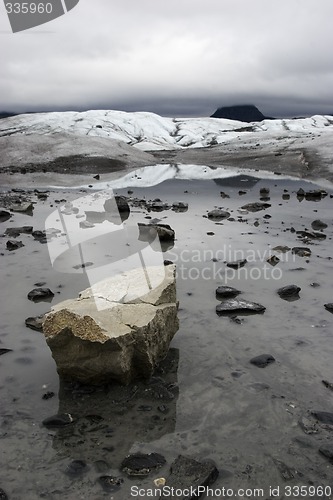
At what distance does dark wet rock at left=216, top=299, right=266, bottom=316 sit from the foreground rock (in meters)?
1.83

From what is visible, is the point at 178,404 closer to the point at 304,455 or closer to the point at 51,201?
the point at 304,455

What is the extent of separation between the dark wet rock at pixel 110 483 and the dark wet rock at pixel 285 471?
1635 millimetres

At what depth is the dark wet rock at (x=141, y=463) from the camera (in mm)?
4547

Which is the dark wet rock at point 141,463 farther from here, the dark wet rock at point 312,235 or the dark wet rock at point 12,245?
the dark wet rock at point 312,235

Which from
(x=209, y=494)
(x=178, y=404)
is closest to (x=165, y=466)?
(x=209, y=494)

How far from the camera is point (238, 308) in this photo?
320 inches

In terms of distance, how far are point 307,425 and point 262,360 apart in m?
1.44

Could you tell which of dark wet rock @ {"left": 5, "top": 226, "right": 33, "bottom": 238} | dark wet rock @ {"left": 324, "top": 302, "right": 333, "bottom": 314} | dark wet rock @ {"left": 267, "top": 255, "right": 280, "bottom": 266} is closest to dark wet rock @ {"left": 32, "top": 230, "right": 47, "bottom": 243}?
dark wet rock @ {"left": 5, "top": 226, "right": 33, "bottom": 238}

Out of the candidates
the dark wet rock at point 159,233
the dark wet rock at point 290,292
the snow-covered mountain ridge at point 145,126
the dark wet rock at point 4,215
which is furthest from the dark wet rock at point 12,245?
the snow-covered mountain ridge at point 145,126

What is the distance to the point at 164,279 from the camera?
712 centimetres

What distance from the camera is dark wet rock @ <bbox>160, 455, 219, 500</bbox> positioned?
4.30m

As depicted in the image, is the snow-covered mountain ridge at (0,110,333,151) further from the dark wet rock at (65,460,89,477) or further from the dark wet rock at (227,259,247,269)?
the dark wet rock at (65,460,89,477)

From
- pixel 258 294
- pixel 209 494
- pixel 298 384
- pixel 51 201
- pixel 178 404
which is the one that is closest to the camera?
pixel 209 494

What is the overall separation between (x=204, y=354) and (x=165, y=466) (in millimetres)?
2341
